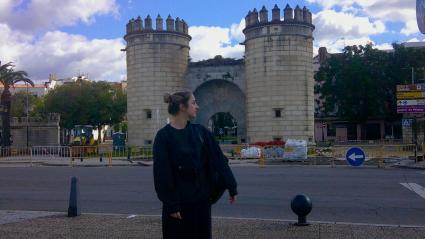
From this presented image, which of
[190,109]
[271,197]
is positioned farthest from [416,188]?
[190,109]

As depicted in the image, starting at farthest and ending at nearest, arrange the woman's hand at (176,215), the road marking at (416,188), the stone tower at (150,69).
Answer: the stone tower at (150,69) → the road marking at (416,188) → the woman's hand at (176,215)

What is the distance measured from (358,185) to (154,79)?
30565 millimetres

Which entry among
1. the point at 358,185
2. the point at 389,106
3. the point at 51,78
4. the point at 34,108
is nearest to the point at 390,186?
the point at 358,185

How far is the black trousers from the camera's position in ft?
15.6

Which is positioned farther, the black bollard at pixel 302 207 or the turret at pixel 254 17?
the turret at pixel 254 17

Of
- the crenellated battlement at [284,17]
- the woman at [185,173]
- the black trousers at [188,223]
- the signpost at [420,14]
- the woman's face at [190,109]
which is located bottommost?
the black trousers at [188,223]

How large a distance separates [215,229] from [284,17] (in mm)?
35350

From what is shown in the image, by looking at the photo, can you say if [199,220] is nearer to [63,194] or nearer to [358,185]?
[63,194]

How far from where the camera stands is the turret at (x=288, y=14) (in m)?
42.2

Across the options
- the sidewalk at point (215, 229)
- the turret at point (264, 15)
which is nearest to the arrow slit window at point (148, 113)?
the turret at point (264, 15)

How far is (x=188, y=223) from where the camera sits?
4.78 m

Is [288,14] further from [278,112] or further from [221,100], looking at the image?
[221,100]

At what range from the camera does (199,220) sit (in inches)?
189

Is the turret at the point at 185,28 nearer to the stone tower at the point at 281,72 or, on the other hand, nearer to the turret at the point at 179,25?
the turret at the point at 179,25
